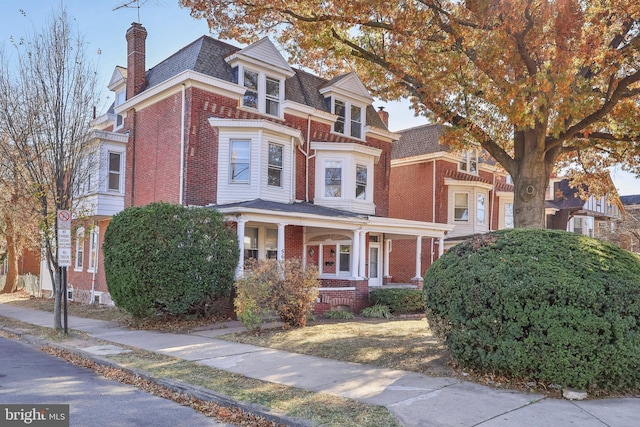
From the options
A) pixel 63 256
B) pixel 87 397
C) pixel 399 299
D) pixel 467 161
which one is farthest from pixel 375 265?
pixel 87 397

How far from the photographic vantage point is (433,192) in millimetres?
26453

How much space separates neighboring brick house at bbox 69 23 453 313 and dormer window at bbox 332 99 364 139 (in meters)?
0.05

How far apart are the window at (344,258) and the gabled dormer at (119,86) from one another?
10946mm

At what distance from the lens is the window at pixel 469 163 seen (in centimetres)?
2773

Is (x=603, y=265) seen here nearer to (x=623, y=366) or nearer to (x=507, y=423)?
(x=623, y=366)

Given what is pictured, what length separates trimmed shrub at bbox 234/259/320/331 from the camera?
11664 mm

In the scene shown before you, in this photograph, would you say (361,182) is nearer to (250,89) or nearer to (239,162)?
(239,162)

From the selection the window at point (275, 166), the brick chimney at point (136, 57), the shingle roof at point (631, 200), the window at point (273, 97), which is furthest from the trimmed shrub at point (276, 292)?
the shingle roof at point (631, 200)

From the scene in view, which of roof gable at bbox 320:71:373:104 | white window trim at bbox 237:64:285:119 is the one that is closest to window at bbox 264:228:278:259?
white window trim at bbox 237:64:285:119

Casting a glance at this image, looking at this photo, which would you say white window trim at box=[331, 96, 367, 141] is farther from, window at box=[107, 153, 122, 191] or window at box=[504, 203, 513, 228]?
window at box=[504, 203, 513, 228]

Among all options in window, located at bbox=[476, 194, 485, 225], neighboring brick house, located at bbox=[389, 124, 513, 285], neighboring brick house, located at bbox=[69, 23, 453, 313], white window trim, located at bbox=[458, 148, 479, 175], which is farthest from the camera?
window, located at bbox=[476, 194, 485, 225]

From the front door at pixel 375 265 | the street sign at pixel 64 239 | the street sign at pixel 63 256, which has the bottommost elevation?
the front door at pixel 375 265

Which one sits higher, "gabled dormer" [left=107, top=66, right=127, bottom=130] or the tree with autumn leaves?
"gabled dormer" [left=107, top=66, right=127, bottom=130]

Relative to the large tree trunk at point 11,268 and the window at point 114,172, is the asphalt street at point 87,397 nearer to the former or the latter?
the window at point 114,172
